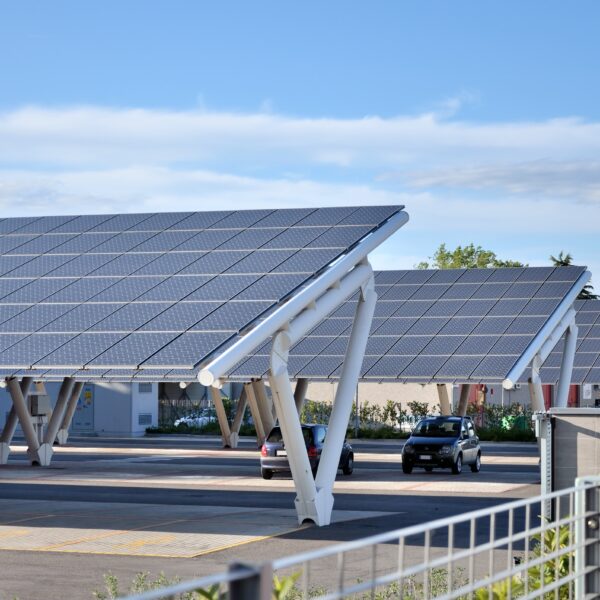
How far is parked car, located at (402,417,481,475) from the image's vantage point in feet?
126

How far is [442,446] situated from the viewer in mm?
38375

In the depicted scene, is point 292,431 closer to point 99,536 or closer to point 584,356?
point 99,536

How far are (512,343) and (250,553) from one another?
22020mm

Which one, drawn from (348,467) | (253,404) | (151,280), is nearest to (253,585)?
(151,280)

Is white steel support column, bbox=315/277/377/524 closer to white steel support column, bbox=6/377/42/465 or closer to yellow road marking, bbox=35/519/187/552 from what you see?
yellow road marking, bbox=35/519/187/552

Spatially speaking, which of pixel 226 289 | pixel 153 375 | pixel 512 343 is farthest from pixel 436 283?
pixel 153 375

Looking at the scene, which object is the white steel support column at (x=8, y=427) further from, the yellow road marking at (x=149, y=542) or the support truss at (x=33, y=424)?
the yellow road marking at (x=149, y=542)

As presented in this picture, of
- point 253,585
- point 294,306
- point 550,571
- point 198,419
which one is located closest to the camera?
point 253,585

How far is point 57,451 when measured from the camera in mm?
51188

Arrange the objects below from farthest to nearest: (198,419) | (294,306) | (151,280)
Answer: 1. (198,419)
2. (151,280)
3. (294,306)

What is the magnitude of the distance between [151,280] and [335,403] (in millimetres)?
4505

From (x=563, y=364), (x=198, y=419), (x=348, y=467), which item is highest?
(x=563, y=364)

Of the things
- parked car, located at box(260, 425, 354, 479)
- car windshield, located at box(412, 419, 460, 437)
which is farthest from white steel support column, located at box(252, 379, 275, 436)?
parked car, located at box(260, 425, 354, 479)

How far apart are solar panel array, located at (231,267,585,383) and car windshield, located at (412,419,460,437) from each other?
7.45 ft
